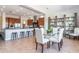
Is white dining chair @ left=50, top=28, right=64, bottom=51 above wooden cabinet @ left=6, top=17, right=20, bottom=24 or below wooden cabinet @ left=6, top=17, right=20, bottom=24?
below

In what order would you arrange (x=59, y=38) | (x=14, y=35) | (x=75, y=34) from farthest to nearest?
1. (x=14, y=35)
2. (x=75, y=34)
3. (x=59, y=38)

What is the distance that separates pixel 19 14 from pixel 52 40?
3.15 m

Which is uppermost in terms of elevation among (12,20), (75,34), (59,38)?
(12,20)

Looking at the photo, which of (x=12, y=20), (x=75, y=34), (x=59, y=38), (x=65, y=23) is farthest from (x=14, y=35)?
(x=75, y=34)

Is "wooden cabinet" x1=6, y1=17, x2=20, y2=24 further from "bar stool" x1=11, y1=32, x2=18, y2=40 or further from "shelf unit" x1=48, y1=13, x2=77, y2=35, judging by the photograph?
"shelf unit" x1=48, y1=13, x2=77, y2=35

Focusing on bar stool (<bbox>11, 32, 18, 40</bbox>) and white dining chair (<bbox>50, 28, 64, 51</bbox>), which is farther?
bar stool (<bbox>11, 32, 18, 40</bbox>)

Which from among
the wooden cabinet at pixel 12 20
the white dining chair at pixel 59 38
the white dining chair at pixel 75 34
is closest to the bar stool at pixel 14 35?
the wooden cabinet at pixel 12 20

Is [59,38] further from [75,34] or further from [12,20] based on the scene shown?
[12,20]

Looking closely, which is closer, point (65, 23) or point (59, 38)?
point (59, 38)

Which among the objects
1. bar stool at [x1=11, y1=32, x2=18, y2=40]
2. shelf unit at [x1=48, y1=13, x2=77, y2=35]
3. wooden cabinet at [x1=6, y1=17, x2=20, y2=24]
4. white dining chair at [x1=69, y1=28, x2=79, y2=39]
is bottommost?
bar stool at [x1=11, y1=32, x2=18, y2=40]

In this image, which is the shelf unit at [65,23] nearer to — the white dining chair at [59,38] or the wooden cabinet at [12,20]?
the white dining chair at [59,38]

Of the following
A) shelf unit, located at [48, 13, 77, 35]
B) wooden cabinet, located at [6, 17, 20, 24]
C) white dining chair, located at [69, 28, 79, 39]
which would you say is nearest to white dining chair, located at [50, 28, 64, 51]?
shelf unit, located at [48, 13, 77, 35]

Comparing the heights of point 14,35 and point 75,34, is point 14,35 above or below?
below
